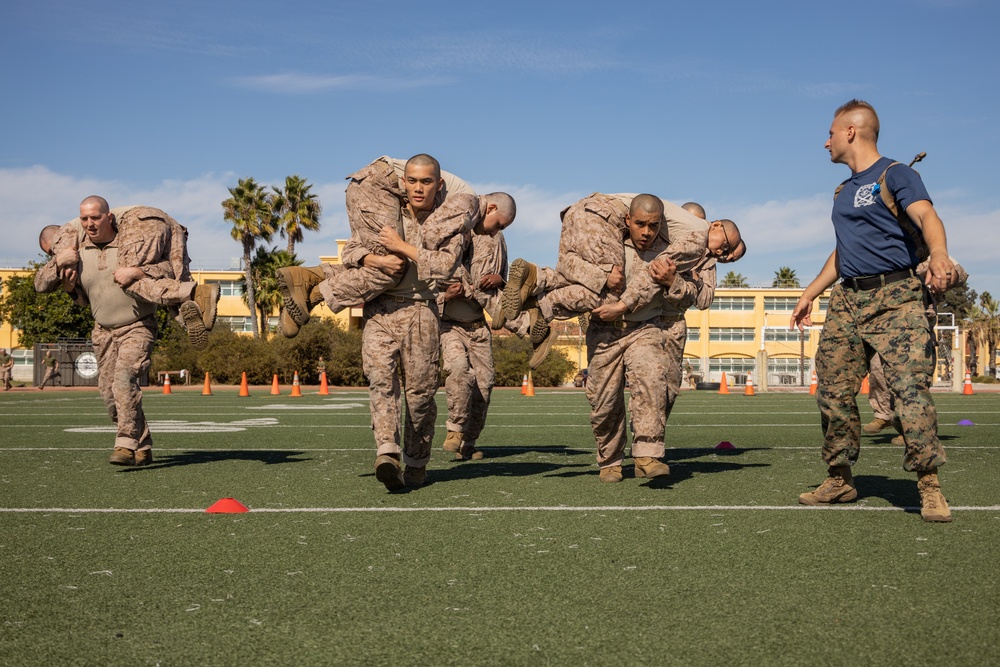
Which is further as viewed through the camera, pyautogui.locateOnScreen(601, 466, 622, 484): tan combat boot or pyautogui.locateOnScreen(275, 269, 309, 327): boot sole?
pyautogui.locateOnScreen(601, 466, 622, 484): tan combat boot

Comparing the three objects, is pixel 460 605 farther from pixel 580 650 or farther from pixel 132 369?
pixel 132 369

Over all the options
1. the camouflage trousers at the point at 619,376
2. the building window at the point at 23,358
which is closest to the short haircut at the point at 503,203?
the camouflage trousers at the point at 619,376

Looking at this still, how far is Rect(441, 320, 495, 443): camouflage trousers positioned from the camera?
985 centimetres

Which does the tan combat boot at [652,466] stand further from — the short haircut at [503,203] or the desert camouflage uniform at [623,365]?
the short haircut at [503,203]

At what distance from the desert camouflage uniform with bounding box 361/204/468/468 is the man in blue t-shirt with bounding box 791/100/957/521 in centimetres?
229

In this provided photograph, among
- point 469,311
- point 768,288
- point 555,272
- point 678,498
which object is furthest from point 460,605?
point 768,288

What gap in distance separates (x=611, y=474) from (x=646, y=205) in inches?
73.0

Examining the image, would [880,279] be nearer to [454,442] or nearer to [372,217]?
[372,217]

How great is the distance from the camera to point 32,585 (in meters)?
4.12

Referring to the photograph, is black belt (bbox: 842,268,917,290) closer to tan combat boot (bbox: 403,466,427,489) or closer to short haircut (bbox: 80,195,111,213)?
tan combat boot (bbox: 403,466,427,489)

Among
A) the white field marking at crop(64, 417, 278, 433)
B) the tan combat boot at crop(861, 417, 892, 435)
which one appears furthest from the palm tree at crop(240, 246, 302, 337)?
the tan combat boot at crop(861, 417, 892, 435)

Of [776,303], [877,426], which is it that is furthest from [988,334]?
[877,426]

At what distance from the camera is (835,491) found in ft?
20.3

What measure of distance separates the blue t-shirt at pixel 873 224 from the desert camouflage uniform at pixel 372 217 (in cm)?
227
